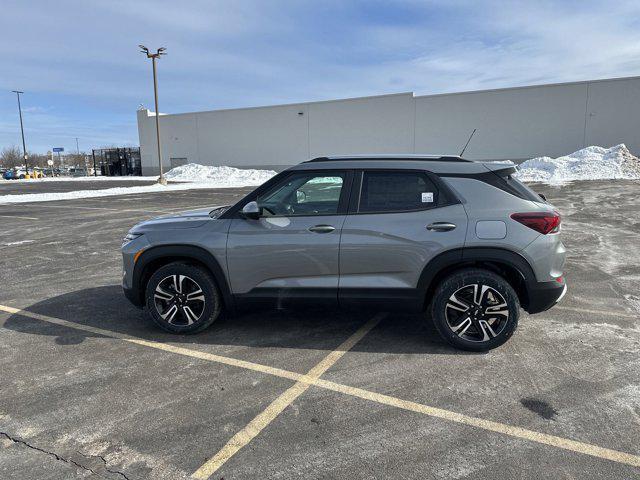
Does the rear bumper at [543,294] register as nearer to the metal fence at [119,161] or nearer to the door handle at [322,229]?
the door handle at [322,229]

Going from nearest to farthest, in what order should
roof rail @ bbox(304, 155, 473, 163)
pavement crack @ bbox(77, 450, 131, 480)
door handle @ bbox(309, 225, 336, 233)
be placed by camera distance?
pavement crack @ bbox(77, 450, 131, 480), door handle @ bbox(309, 225, 336, 233), roof rail @ bbox(304, 155, 473, 163)

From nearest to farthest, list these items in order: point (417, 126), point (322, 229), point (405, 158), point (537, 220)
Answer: point (537, 220)
point (322, 229)
point (405, 158)
point (417, 126)

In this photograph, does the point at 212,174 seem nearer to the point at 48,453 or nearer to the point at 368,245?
the point at 368,245

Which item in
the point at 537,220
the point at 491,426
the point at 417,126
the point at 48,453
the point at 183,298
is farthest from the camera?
the point at 417,126

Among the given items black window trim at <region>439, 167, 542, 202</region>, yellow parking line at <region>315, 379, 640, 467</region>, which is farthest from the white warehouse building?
yellow parking line at <region>315, 379, 640, 467</region>

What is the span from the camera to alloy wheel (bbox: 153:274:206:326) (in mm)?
4629

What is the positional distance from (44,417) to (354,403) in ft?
7.20

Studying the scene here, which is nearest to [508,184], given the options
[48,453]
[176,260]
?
[176,260]

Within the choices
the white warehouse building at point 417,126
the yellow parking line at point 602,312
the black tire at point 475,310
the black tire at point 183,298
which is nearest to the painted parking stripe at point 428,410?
the black tire at point 183,298

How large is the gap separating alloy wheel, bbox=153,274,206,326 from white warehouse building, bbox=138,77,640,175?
121ft

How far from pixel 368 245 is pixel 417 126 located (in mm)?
38461

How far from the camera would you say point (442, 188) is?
4.18 metres

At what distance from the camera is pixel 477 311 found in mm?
4152

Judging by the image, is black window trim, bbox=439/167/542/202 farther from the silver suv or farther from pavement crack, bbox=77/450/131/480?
pavement crack, bbox=77/450/131/480
